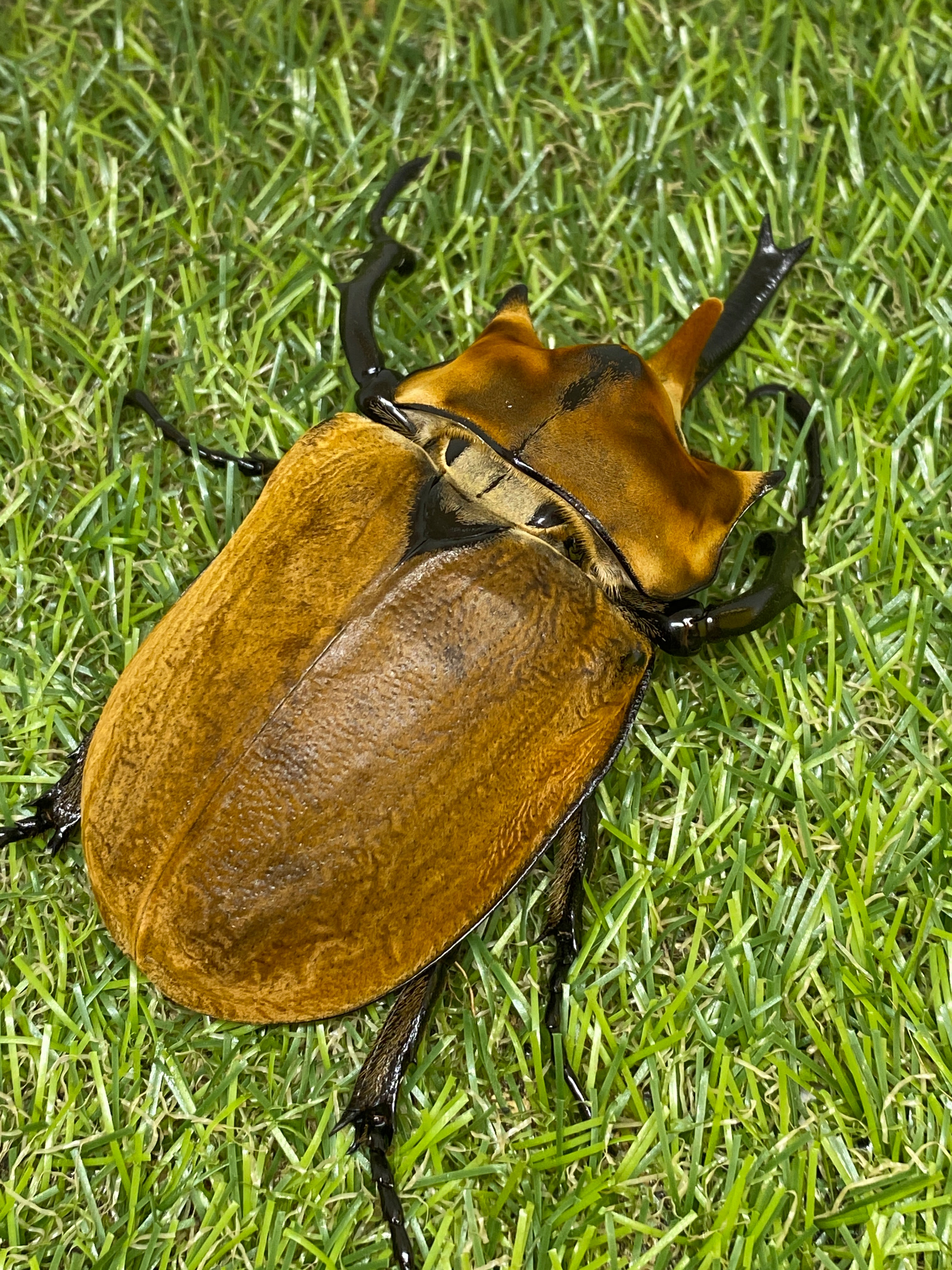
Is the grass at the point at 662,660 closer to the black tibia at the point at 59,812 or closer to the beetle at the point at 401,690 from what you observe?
the black tibia at the point at 59,812

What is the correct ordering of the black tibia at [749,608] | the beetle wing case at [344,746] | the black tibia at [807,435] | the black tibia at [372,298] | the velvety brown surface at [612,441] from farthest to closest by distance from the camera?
1. the black tibia at [807,435]
2. the black tibia at [372,298]
3. the black tibia at [749,608]
4. the velvety brown surface at [612,441]
5. the beetle wing case at [344,746]

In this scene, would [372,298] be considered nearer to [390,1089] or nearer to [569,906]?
[569,906]

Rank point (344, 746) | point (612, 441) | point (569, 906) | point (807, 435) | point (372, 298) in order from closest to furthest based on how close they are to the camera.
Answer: point (344, 746) < point (612, 441) < point (569, 906) < point (372, 298) < point (807, 435)

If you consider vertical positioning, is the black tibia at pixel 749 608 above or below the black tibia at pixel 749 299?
below

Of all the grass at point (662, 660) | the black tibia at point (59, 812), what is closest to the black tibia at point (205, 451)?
the grass at point (662, 660)

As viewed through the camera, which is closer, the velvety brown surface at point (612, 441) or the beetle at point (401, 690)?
the beetle at point (401, 690)

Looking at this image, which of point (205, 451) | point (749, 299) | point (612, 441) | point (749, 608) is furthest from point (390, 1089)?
point (749, 299)

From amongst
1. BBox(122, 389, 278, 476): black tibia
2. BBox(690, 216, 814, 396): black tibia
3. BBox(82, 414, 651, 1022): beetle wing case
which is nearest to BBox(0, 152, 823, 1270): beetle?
BBox(82, 414, 651, 1022): beetle wing case

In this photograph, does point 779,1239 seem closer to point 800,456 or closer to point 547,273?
point 800,456
